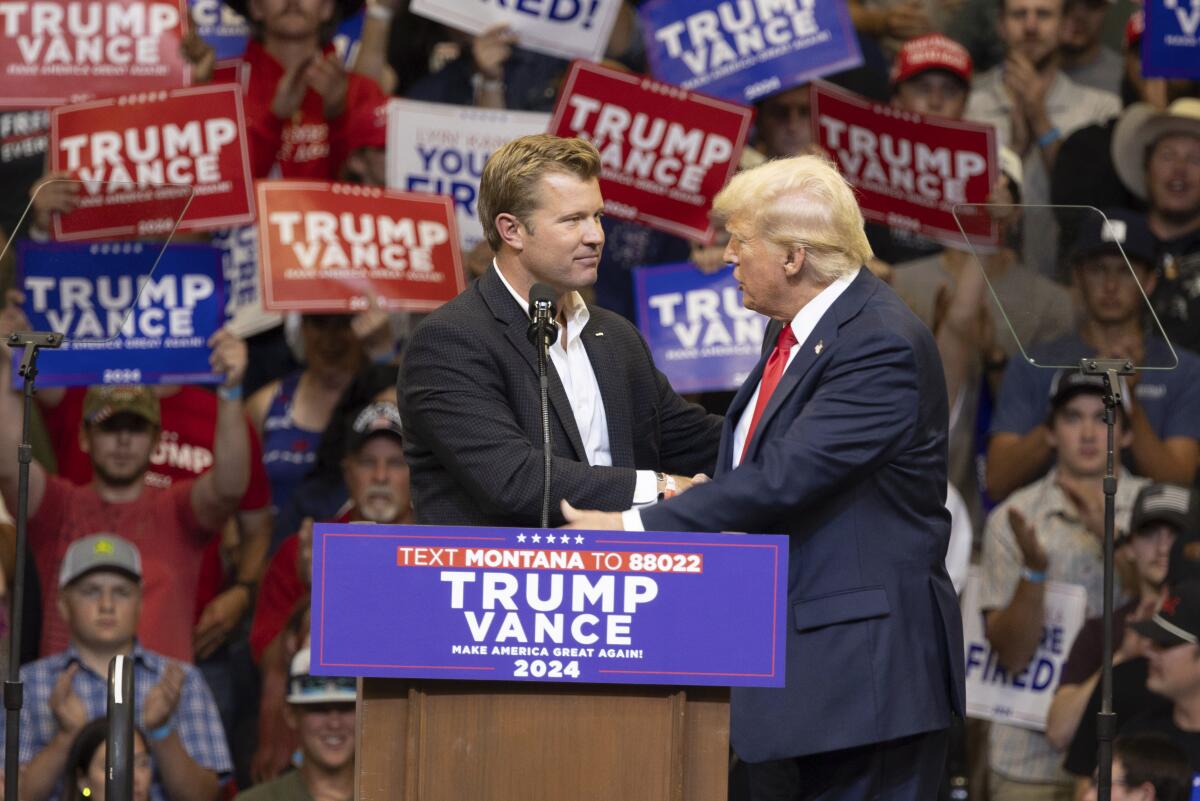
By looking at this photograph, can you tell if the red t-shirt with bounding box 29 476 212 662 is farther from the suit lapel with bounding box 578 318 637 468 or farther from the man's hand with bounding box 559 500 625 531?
the man's hand with bounding box 559 500 625 531

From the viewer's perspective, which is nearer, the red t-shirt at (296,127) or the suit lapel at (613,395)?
the suit lapel at (613,395)

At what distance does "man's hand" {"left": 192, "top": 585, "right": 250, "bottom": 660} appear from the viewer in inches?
231

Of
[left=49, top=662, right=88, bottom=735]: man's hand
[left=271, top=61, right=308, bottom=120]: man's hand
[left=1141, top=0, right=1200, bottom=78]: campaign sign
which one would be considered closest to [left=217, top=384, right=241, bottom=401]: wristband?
[left=49, top=662, right=88, bottom=735]: man's hand

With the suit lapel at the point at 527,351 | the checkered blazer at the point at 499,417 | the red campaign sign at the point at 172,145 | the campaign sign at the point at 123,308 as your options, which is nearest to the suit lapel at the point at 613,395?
the checkered blazer at the point at 499,417

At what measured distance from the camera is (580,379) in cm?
372

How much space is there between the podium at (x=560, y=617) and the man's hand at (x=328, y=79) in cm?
367

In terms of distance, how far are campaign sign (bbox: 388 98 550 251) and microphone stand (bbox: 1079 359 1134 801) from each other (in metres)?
2.48

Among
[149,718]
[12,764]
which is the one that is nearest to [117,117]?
[149,718]

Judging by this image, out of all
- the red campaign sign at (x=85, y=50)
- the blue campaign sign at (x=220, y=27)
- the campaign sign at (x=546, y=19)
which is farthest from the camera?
the blue campaign sign at (x=220, y=27)

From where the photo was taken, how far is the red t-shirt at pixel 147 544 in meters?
5.73

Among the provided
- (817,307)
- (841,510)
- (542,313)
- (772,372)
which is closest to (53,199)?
(542,313)

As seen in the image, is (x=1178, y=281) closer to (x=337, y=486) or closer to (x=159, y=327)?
(x=337, y=486)

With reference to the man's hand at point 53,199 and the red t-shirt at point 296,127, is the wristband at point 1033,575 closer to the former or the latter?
the red t-shirt at point 296,127

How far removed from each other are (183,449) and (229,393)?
45 cm
